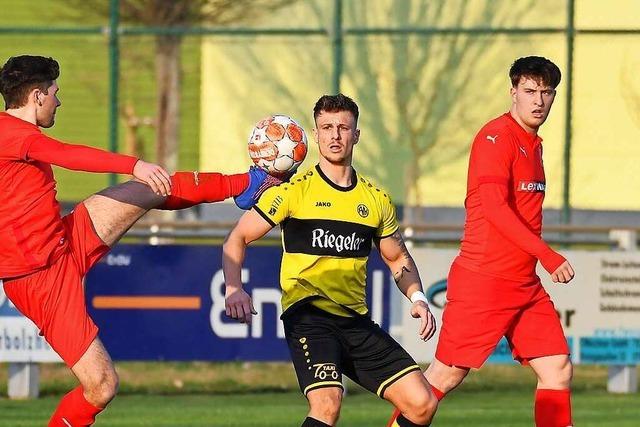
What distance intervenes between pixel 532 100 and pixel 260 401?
5055mm

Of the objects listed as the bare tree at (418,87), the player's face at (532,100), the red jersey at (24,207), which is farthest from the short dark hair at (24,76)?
the bare tree at (418,87)

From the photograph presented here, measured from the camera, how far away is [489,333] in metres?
8.52

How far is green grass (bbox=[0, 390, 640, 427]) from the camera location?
445 inches

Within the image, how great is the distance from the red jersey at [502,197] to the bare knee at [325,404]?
1.39 m

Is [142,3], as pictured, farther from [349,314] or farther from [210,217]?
[349,314]

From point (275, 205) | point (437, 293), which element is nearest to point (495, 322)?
point (275, 205)

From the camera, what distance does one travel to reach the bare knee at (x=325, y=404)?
739cm

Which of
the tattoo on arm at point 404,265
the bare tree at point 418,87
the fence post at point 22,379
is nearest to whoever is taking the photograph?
the tattoo on arm at point 404,265

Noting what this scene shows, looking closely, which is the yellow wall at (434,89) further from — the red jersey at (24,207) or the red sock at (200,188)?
the red jersey at (24,207)

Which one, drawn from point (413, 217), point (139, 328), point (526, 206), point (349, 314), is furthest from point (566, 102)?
point (349, 314)

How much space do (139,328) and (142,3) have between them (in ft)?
25.5

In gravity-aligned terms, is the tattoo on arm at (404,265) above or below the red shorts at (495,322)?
above

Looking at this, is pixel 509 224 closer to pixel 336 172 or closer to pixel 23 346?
pixel 336 172

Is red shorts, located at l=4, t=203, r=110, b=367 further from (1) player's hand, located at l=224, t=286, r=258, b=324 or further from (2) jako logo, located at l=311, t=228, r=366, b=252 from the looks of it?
(2) jako logo, located at l=311, t=228, r=366, b=252
